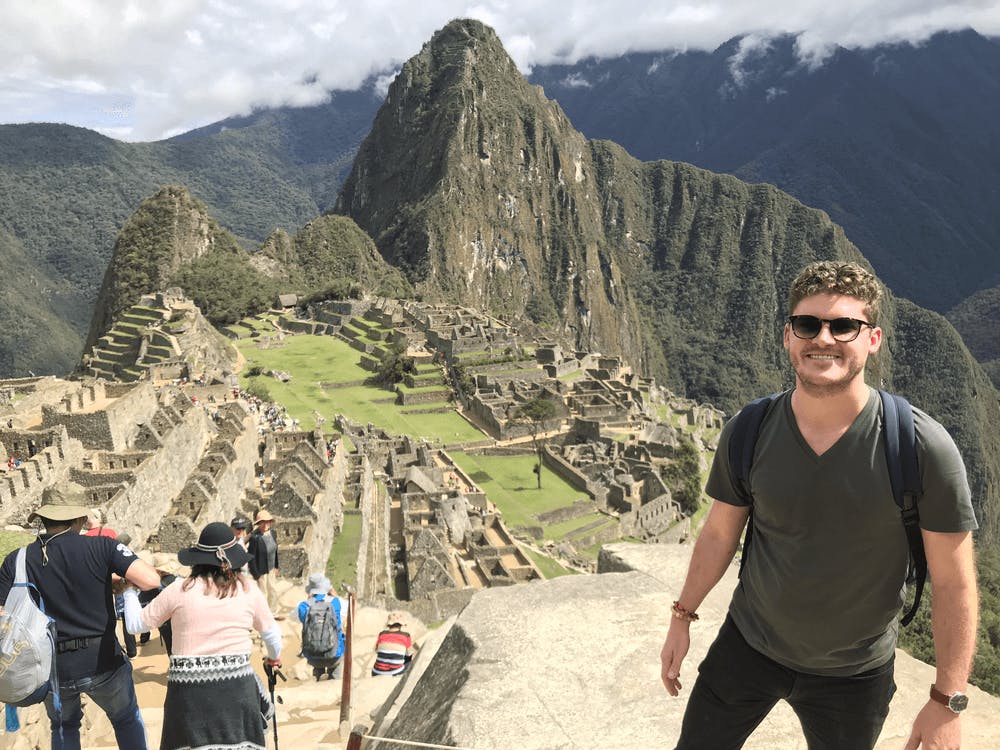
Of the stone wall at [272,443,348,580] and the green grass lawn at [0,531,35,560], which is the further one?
the stone wall at [272,443,348,580]

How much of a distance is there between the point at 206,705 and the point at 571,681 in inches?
85.5

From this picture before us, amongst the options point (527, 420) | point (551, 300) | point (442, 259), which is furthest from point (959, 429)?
point (527, 420)

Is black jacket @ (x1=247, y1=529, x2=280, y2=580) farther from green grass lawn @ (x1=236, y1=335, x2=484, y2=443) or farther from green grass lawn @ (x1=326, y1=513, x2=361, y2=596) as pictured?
green grass lawn @ (x1=236, y1=335, x2=484, y2=443)

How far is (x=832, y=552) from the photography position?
9.71ft

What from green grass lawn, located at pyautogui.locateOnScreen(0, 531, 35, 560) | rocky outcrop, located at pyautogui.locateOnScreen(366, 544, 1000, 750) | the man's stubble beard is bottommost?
green grass lawn, located at pyautogui.locateOnScreen(0, 531, 35, 560)

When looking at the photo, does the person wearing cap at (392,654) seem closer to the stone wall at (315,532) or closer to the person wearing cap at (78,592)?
the person wearing cap at (78,592)

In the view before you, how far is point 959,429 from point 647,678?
6808 inches

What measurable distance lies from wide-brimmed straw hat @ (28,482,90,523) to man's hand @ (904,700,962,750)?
15.1 ft

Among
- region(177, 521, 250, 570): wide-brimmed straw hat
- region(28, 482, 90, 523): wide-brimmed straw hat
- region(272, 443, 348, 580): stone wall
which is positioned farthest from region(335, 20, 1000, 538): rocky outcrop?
region(177, 521, 250, 570): wide-brimmed straw hat

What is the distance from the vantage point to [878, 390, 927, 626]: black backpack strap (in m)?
2.77

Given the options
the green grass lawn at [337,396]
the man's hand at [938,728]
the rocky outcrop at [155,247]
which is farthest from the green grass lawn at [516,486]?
the rocky outcrop at [155,247]

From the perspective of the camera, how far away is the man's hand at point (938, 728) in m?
2.87

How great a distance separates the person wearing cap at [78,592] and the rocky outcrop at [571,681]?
1815 mm

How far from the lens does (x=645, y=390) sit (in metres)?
61.2
